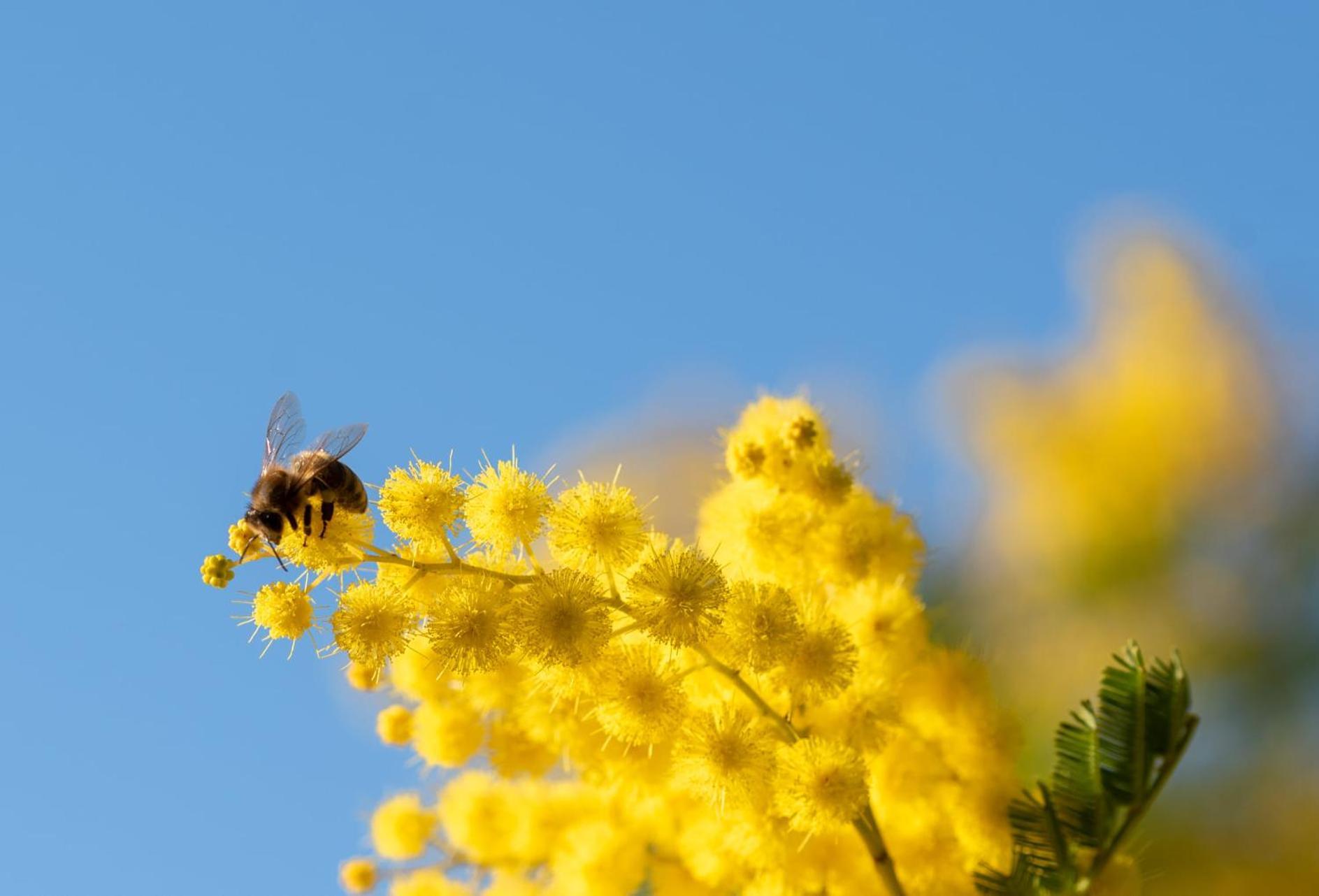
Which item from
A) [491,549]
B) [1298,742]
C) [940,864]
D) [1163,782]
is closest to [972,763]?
[940,864]

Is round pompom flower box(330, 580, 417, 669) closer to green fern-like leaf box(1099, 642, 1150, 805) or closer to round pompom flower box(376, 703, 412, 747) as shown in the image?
round pompom flower box(376, 703, 412, 747)

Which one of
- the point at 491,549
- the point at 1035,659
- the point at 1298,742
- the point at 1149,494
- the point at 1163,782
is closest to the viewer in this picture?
the point at 1163,782

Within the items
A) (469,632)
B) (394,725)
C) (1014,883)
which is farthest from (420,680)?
(1014,883)

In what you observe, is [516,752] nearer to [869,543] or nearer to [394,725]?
[394,725]

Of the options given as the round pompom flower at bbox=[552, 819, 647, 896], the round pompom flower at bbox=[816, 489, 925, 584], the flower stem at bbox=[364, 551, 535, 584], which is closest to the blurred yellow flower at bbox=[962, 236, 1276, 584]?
the round pompom flower at bbox=[816, 489, 925, 584]

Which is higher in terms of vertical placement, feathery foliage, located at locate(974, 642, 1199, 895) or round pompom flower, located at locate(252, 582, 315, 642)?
round pompom flower, located at locate(252, 582, 315, 642)

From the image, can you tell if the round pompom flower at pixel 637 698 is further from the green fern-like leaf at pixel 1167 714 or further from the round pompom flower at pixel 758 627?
the green fern-like leaf at pixel 1167 714

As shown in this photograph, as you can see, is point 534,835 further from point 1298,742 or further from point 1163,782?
point 1298,742
